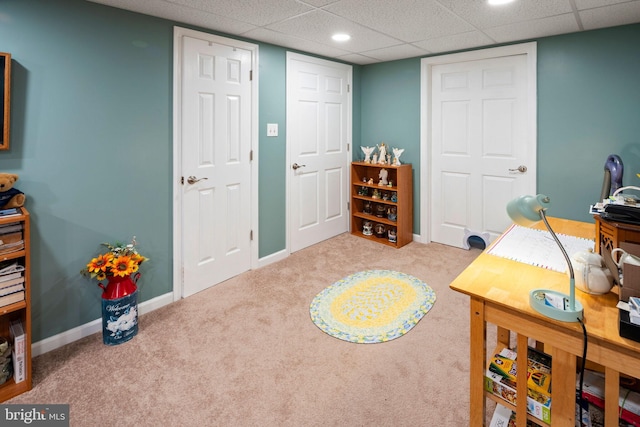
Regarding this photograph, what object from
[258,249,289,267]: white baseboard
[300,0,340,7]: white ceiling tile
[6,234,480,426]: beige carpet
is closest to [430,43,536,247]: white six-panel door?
[6,234,480,426]: beige carpet

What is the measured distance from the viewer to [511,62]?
346 cm

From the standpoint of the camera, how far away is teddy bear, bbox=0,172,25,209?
1.90m

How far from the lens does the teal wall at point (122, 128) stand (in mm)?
2092

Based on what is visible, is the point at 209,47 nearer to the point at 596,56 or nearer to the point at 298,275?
the point at 298,275

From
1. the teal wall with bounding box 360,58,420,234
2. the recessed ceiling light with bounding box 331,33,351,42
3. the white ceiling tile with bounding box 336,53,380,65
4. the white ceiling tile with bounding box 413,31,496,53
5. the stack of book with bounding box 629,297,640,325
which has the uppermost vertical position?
the white ceiling tile with bounding box 336,53,380,65

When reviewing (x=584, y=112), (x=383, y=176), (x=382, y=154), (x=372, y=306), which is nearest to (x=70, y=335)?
(x=372, y=306)

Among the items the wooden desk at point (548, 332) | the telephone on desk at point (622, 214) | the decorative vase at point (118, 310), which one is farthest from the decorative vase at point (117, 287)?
the telephone on desk at point (622, 214)

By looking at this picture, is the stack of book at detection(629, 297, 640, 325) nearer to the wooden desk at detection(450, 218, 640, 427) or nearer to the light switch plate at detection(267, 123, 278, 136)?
the wooden desk at detection(450, 218, 640, 427)

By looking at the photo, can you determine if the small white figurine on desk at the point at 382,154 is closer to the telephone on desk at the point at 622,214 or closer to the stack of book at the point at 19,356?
the telephone on desk at the point at 622,214

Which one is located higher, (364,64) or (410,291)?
(364,64)

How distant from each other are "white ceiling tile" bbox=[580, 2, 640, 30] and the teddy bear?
3727 millimetres

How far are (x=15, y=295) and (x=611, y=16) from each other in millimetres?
4162

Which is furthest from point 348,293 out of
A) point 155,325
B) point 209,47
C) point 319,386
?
point 209,47

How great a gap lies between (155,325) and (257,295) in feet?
2.59
